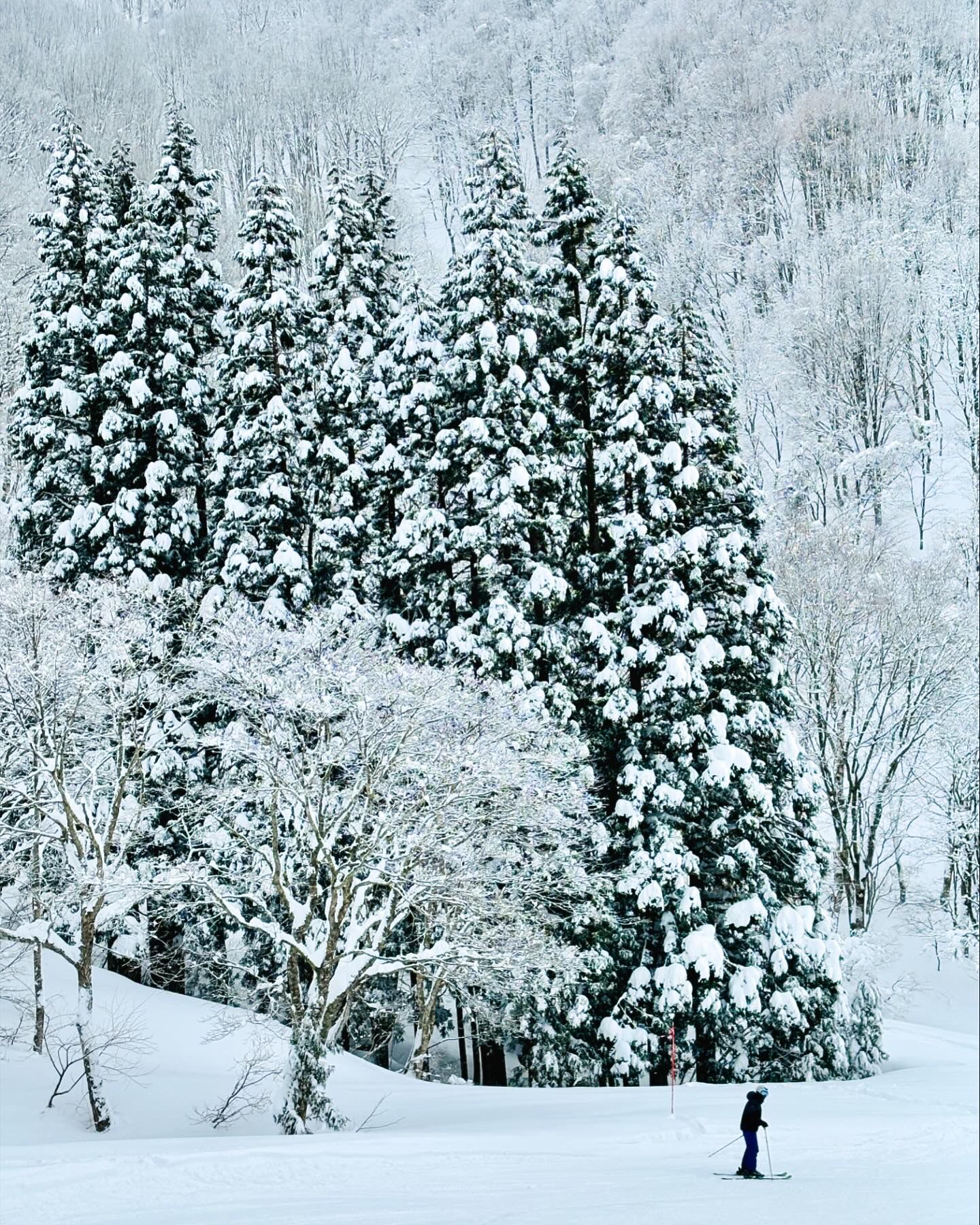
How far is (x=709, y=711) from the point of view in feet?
71.9

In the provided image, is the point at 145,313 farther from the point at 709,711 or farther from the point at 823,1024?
the point at 823,1024

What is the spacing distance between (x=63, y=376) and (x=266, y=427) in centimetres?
557


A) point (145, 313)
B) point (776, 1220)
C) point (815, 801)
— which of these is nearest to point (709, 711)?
point (815, 801)

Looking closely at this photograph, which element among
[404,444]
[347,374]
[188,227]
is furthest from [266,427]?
[188,227]

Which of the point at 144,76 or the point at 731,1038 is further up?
the point at 144,76

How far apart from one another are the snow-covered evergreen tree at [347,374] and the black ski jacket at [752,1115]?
13.8 m

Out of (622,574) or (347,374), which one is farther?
(347,374)

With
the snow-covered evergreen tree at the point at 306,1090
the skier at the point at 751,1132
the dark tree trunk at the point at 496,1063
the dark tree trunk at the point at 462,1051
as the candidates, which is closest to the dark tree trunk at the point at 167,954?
the dark tree trunk at the point at 462,1051

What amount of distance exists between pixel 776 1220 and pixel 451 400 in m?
18.0

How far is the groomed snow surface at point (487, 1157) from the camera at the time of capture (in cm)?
1025

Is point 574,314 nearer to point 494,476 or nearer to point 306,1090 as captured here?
point 494,476

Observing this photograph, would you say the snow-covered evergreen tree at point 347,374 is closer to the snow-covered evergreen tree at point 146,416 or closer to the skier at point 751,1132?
the snow-covered evergreen tree at point 146,416

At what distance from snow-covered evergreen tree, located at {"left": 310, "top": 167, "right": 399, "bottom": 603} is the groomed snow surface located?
10.5 meters

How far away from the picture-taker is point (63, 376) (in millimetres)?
25375
